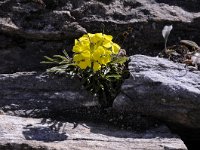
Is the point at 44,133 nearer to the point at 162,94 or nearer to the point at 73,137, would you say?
the point at 73,137

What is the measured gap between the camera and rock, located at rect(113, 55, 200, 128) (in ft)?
12.3

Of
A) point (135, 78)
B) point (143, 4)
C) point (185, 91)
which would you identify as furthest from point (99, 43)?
point (143, 4)

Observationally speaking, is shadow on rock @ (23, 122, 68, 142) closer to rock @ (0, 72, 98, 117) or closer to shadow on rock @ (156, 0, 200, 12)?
rock @ (0, 72, 98, 117)

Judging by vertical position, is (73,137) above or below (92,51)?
below

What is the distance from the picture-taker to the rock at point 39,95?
3941 mm

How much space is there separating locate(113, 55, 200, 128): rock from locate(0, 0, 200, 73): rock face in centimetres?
58

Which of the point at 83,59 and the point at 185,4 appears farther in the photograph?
the point at 185,4

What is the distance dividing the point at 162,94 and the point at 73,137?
0.81 m

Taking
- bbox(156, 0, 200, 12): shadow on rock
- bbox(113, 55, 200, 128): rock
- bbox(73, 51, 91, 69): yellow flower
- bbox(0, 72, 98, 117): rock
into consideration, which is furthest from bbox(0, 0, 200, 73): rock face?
bbox(73, 51, 91, 69): yellow flower

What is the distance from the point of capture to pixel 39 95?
4.03 meters

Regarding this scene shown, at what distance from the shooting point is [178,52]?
435 centimetres

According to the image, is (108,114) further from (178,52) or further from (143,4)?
(143,4)

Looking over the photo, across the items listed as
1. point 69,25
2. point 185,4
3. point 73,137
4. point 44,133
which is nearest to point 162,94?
point 73,137

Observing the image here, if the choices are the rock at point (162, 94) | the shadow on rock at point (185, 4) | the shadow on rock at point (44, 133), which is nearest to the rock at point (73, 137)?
the shadow on rock at point (44, 133)
